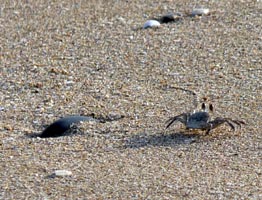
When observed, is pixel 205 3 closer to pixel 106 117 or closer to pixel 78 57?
pixel 78 57

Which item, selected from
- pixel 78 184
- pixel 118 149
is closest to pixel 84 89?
pixel 118 149

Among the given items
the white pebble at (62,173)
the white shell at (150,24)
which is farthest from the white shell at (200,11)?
the white pebble at (62,173)

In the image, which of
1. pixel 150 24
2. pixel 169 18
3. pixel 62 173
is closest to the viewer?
pixel 62 173

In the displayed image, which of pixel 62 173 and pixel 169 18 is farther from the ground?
Result: pixel 169 18

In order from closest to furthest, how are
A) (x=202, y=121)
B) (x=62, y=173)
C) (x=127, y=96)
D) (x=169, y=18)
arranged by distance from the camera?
(x=62, y=173), (x=202, y=121), (x=127, y=96), (x=169, y=18)

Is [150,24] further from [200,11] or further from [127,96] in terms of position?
[127,96]

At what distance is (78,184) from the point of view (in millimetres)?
4617

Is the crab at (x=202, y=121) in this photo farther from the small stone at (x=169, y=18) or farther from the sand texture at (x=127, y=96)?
the small stone at (x=169, y=18)

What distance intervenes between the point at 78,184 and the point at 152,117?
1152 millimetres

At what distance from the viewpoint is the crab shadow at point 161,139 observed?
17.1 feet

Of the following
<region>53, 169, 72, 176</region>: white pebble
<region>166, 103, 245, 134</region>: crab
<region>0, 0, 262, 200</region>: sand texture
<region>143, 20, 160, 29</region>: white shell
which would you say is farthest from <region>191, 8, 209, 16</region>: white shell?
<region>53, 169, 72, 176</region>: white pebble

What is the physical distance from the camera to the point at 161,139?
5.28 metres

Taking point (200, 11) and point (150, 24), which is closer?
point (150, 24)

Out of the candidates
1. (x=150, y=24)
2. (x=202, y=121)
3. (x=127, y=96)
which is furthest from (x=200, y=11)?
(x=202, y=121)
